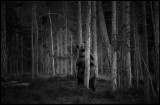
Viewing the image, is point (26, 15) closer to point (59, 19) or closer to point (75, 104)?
point (59, 19)

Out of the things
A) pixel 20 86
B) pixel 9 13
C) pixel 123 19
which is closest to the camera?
pixel 20 86

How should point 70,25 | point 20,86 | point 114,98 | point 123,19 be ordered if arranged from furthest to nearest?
point 70,25 → point 123,19 → point 20,86 → point 114,98

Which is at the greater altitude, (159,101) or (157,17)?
(157,17)

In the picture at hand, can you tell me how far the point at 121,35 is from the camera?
37.2 ft

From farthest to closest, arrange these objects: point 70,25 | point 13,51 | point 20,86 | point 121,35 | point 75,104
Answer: point 13,51 → point 70,25 → point 121,35 → point 20,86 → point 75,104

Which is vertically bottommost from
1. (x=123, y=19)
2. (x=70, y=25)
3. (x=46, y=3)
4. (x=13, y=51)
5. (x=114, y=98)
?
(x=114, y=98)

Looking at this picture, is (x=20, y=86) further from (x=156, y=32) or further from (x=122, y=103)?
(x=156, y=32)

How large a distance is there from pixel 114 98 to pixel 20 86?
5608 millimetres

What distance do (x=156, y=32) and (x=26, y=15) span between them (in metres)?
20.3

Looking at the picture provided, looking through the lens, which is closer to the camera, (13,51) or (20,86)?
(20,86)

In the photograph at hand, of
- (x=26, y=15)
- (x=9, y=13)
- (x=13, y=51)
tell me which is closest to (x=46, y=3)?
(x=26, y=15)

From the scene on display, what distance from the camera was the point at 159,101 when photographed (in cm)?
689

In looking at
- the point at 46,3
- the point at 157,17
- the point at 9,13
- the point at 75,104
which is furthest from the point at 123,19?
the point at 9,13

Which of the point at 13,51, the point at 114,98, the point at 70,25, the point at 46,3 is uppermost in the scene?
the point at 46,3
